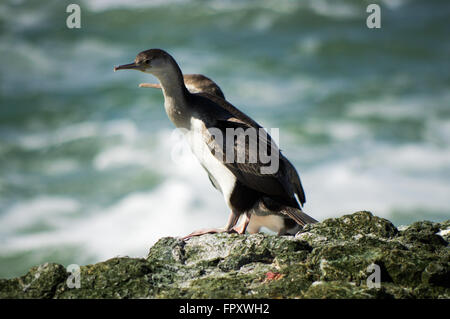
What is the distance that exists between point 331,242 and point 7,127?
63.6 ft

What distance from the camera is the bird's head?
19.8 feet

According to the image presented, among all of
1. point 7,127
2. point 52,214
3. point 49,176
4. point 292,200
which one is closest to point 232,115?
point 292,200

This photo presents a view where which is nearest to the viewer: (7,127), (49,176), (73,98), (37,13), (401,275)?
(401,275)

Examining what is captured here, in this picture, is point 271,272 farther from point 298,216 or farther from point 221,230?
point 298,216

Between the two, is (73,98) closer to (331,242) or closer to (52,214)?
(52,214)

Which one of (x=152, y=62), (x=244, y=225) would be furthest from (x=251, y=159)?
(x=152, y=62)

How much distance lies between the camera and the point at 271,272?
441 centimetres

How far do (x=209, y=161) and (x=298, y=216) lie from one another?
42.3 inches

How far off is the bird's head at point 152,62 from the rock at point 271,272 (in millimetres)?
1985

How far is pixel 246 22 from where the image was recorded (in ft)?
88.6

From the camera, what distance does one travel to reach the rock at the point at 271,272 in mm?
4043

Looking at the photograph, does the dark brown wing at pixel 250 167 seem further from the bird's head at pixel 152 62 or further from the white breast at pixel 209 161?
the bird's head at pixel 152 62

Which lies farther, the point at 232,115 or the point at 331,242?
the point at 232,115

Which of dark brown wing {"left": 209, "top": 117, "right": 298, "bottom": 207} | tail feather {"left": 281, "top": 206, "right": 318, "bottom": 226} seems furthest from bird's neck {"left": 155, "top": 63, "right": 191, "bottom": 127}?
tail feather {"left": 281, "top": 206, "right": 318, "bottom": 226}
